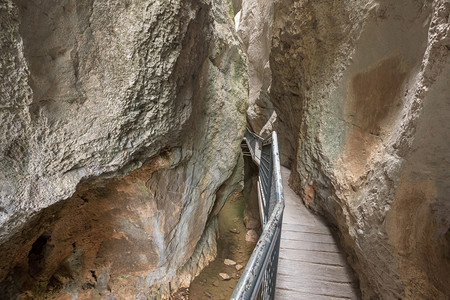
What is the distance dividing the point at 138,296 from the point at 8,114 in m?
3.01

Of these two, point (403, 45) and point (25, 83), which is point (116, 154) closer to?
point (25, 83)

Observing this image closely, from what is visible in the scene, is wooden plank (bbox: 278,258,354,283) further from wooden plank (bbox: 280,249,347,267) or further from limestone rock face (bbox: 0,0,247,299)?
limestone rock face (bbox: 0,0,247,299)

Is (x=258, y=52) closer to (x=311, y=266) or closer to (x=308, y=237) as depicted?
(x=308, y=237)

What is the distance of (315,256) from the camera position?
2600 millimetres


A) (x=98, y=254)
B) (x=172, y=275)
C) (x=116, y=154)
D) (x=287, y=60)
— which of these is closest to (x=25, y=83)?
(x=116, y=154)

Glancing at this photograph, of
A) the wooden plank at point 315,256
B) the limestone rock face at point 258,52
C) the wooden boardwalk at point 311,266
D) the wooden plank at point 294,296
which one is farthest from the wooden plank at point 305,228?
the limestone rock face at point 258,52

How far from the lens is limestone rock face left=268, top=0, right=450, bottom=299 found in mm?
1292

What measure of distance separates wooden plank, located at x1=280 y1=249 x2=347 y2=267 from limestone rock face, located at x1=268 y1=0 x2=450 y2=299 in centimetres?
26

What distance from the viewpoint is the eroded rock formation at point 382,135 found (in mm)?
1293

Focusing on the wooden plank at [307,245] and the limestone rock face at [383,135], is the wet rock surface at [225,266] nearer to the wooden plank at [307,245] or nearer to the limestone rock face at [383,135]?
the wooden plank at [307,245]

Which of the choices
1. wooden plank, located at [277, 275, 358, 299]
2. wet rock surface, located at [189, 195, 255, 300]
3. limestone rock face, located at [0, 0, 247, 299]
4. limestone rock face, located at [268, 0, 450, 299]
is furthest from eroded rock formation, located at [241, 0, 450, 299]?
wet rock surface, located at [189, 195, 255, 300]

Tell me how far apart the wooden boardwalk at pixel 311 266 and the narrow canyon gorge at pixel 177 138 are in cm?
18

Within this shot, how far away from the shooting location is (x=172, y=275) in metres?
3.66

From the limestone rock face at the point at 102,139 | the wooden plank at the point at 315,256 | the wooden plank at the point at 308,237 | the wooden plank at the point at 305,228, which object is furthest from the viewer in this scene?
the wooden plank at the point at 305,228
